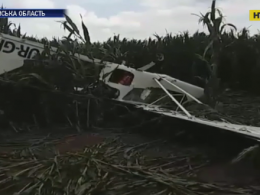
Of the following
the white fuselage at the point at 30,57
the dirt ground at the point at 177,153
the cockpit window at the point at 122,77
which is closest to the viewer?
the dirt ground at the point at 177,153

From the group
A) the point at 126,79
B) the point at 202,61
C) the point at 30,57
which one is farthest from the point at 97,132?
the point at 202,61

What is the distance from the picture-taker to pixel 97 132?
20.8 feet

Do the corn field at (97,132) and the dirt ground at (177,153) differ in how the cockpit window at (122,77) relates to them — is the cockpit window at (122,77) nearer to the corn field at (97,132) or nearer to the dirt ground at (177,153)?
the corn field at (97,132)

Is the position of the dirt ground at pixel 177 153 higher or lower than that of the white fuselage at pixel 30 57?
lower

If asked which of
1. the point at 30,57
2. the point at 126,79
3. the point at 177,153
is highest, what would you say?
the point at 30,57

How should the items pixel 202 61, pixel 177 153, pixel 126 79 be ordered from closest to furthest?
pixel 177 153 < pixel 126 79 < pixel 202 61

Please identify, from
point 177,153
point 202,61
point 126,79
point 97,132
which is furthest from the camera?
point 202,61

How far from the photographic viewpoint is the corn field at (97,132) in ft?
11.3

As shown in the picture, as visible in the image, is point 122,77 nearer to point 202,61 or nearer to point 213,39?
point 213,39

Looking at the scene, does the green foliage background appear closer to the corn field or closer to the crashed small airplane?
the corn field

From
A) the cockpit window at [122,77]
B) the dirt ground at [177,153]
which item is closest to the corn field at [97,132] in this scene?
the dirt ground at [177,153]

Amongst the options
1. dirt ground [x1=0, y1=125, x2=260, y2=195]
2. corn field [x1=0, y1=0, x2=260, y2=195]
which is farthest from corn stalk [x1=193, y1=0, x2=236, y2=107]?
dirt ground [x1=0, y1=125, x2=260, y2=195]

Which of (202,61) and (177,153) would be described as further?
(202,61)

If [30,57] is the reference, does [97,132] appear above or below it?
below
